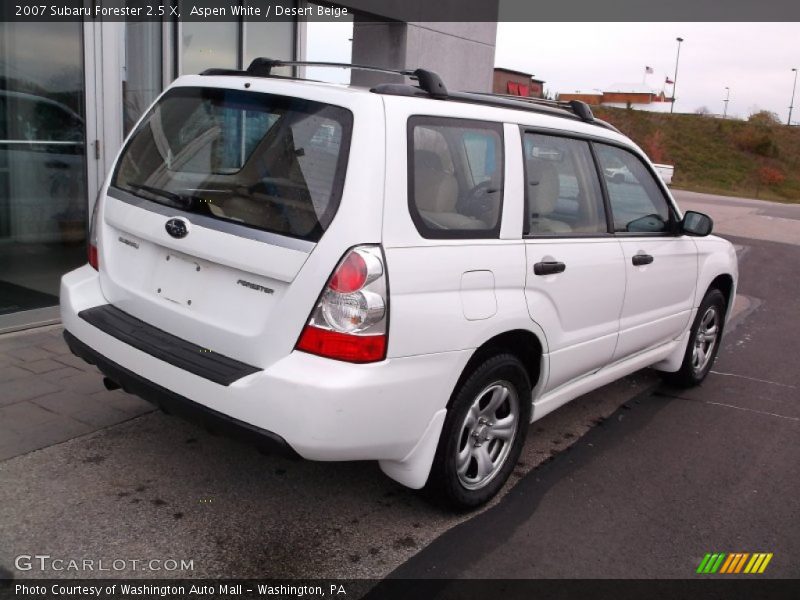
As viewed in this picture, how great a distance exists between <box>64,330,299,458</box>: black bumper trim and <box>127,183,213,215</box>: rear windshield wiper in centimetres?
72

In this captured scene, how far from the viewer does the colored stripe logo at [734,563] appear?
3.36 meters

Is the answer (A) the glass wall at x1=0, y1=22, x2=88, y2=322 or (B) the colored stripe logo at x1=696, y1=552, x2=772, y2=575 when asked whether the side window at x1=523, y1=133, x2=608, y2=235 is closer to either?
(B) the colored stripe logo at x1=696, y1=552, x2=772, y2=575

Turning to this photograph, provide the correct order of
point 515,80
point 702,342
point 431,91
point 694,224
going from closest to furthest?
point 431,91, point 694,224, point 702,342, point 515,80

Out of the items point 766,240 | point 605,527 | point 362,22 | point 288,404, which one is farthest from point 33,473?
point 766,240

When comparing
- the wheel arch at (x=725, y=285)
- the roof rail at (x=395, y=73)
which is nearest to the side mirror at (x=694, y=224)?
the wheel arch at (x=725, y=285)

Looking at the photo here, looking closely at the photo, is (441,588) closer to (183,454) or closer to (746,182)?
(183,454)

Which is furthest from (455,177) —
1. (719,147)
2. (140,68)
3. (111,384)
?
→ (719,147)

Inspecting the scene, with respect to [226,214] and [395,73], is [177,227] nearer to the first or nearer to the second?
[226,214]

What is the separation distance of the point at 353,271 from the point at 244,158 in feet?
2.57

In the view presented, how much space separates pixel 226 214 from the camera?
10.4 ft

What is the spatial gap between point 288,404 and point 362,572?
0.78 m

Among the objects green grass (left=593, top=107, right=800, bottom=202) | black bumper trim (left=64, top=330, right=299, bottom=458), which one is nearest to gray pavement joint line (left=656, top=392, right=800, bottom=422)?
black bumper trim (left=64, top=330, right=299, bottom=458)

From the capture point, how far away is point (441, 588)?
306 centimetres

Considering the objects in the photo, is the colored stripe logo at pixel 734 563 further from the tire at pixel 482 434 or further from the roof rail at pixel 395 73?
the roof rail at pixel 395 73
